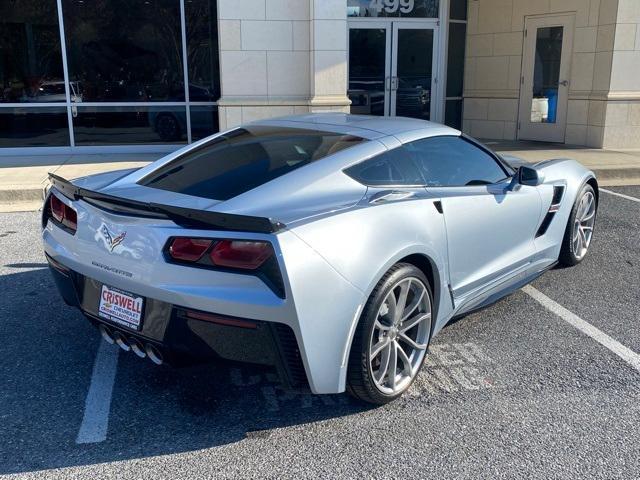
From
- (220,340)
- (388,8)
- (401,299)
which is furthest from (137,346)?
(388,8)

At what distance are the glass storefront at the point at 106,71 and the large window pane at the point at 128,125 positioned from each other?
18 millimetres

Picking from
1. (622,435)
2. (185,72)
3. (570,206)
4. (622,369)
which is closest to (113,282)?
(622,435)

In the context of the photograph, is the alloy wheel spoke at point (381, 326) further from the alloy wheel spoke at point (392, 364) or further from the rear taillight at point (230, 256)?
the rear taillight at point (230, 256)

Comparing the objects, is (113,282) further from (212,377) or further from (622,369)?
(622,369)

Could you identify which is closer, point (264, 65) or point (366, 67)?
point (264, 65)

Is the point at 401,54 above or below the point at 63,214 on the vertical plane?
above

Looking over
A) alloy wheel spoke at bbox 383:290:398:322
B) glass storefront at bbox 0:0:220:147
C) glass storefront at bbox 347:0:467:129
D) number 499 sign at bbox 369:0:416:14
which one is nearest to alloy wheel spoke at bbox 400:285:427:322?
alloy wheel spoke at bbox 383:290:398:322

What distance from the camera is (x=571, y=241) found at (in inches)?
212

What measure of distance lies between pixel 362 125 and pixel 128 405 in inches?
84.9

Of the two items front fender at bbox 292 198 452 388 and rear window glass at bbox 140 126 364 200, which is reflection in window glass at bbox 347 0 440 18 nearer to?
rear window glass at bbox 140 126 364 200

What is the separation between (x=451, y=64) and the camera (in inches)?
575

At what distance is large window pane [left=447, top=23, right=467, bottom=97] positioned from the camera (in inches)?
572

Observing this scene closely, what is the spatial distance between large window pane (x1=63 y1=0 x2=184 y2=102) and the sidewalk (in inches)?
48.7

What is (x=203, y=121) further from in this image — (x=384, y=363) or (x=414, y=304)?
(x=384, y=363)
